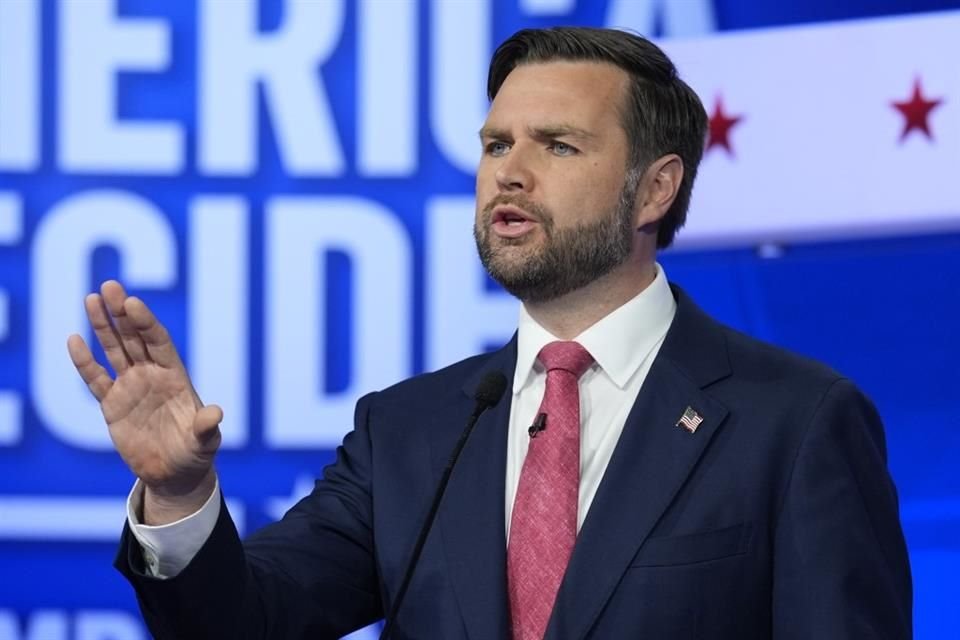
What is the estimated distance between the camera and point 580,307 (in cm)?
202

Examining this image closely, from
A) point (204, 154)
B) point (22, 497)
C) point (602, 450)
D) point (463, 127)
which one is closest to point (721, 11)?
point (463, 127)

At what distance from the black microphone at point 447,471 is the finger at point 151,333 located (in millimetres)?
336

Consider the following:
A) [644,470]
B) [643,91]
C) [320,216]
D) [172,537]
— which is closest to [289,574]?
[172,537]

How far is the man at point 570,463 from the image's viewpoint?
5.48ft

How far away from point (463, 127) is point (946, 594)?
144 centimetres

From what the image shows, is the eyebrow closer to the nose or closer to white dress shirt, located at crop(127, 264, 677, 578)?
the nose

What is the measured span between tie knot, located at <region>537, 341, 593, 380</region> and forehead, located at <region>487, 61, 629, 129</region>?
317mm

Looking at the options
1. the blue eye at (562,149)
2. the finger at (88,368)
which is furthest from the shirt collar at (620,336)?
the finger at (88,368)

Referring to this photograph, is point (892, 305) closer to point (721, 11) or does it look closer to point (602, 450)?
point (721, 11)

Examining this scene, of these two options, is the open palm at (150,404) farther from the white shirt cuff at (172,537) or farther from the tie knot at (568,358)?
the tie knot at (568,358)

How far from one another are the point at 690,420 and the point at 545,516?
22cm

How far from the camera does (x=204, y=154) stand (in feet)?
10.5

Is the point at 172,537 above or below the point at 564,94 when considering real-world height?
below

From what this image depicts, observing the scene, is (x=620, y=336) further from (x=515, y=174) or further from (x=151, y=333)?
(x=151, y=333)
